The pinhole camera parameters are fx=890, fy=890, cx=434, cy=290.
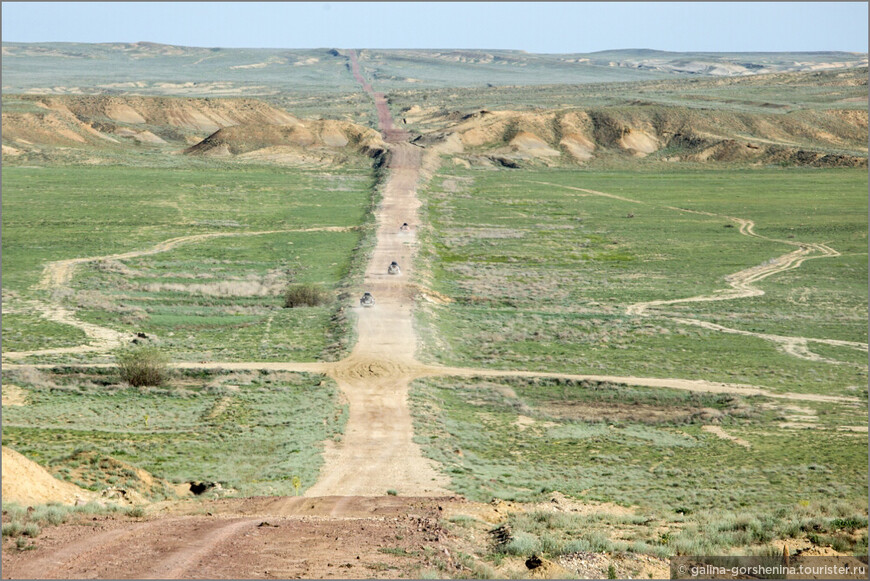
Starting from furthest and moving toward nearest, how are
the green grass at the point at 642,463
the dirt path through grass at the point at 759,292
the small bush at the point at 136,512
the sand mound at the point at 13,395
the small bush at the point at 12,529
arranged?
the dirt path through grass at the point at 759,292
the sand mound at the point at 13,395
the small bush at the point at 136,512
the green grass at the point at 642,463
the small bush at the point at 12,529

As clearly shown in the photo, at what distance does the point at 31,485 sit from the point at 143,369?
1545cm

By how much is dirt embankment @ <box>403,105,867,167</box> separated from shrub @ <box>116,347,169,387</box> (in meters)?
89.4

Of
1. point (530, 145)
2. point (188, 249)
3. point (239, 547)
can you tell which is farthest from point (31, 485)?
point (530, 145)

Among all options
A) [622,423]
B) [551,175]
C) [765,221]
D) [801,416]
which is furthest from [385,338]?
[551,175]

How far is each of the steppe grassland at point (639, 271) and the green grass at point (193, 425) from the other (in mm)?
9214

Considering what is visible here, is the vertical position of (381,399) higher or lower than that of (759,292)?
lower

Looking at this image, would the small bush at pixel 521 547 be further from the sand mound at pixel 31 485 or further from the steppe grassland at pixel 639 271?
the steppe grassland at pixel 639 271

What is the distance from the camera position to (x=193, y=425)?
34.6 meters

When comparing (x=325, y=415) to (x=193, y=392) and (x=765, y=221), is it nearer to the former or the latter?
(x=193, y=392)

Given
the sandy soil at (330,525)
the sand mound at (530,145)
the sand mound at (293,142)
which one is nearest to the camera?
the sandy soil at (330,525)

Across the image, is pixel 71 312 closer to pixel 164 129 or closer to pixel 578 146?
pixel 578 146

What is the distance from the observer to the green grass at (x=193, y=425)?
29.1 meters

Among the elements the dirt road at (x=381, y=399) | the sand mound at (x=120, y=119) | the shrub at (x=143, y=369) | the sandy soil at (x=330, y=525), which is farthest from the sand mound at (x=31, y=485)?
the sand mound at (x=120, y=119)

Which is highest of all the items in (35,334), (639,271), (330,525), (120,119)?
(120,119)
